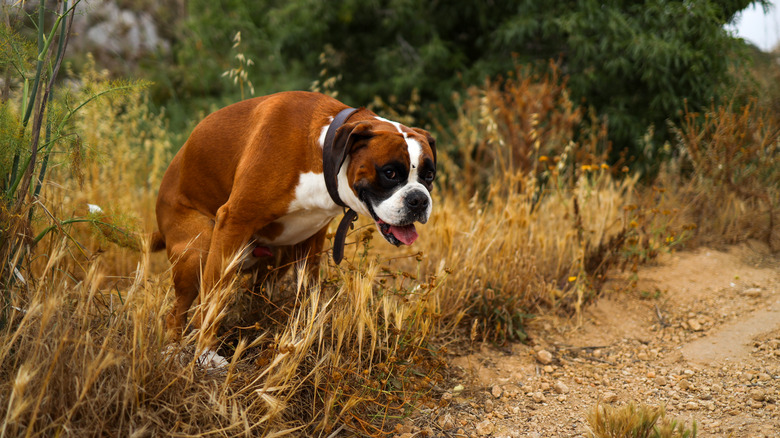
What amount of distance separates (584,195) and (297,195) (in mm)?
2705

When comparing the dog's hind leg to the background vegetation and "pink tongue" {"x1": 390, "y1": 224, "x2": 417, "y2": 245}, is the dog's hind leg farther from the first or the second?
"pink tongue" {"x1": 390, "y1": 224, "x2": 417, "y2": 245}

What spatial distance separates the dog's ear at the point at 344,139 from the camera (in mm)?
2334

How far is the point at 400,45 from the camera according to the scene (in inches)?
300

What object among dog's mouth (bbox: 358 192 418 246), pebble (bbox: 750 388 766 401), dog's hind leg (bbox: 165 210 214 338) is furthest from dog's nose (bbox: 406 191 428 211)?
pebble (bbox: 750 388 766 401)

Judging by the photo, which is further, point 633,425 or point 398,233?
point 398,233

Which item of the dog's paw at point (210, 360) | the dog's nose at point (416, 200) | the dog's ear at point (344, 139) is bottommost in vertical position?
the dog's paw at point (210, 360)

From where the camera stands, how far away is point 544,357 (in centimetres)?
330

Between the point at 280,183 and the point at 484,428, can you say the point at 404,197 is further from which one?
the point at 484,428

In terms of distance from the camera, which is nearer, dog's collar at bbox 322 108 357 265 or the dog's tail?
dog's collar at bbox 322 108 357 265

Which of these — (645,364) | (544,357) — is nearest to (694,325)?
(645,364)

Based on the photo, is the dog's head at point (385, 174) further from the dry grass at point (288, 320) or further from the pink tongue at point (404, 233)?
the dry grass at point (288, 320)

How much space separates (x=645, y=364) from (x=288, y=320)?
82.9 inches

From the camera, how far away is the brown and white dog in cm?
240

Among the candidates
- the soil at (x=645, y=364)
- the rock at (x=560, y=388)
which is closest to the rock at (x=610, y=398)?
the soil at (x=645, y=364)
